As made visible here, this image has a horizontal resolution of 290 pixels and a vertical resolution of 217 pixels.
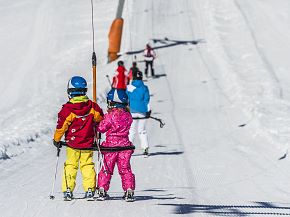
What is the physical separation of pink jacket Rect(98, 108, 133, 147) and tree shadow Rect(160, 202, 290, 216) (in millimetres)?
1098

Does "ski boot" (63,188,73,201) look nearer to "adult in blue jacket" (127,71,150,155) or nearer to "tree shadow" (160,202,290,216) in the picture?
"tree shadow" (160,202,290,216)

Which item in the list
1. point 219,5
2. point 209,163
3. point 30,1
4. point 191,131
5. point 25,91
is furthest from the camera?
point 30,1

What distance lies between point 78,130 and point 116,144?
1.75 feet

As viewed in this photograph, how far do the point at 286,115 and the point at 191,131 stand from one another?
3.03 meters

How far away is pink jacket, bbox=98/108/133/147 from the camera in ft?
29.2

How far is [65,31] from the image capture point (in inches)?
1751

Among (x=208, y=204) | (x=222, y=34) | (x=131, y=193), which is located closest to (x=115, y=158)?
(x=131, y=193)

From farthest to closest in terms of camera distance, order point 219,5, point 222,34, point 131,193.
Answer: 1. point 219,5
2. point 222,34
3. point 131,193

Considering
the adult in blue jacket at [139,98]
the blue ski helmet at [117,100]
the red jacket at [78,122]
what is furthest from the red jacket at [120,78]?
the red jacket at [78,122]

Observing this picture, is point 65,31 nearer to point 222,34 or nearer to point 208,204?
point 222,34

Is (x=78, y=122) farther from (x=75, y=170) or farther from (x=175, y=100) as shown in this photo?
(x=175, y=100)

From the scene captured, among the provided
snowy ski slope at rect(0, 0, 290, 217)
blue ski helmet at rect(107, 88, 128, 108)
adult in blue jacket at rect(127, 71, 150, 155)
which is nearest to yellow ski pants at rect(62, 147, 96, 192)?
snowy ski slope at rect(0, 0, 290, 217)

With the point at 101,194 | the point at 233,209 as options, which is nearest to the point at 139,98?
the point at 101,194

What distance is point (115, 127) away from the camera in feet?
29.2
